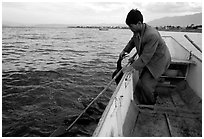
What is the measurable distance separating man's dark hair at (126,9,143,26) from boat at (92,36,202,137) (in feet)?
3.89

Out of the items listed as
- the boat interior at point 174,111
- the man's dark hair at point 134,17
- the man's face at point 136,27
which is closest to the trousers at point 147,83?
the boat interior at point 174,111

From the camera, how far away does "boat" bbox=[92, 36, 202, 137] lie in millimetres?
3083

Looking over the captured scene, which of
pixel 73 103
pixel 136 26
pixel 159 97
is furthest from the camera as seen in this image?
pixel 73 103

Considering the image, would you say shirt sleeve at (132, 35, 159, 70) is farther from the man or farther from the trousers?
the trousers

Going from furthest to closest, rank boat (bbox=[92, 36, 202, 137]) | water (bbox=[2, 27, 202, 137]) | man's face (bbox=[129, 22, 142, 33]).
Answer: water (bbox=[2, 27, 202, 137]) < man's face (bbox=[129, 22, 142, 33]) < boat (bbox=[92, 36, 202, 137])

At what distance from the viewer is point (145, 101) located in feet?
15.0

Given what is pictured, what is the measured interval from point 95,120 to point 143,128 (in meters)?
2.32

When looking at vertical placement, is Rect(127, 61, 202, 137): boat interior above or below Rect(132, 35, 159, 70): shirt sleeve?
below

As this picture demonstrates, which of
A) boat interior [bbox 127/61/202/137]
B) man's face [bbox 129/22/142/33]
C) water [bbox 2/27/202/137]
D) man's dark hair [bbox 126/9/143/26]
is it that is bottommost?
water [bbox 2/27/202/137]

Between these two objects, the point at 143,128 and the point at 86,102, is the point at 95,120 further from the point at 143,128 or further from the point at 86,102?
the point at 143,128

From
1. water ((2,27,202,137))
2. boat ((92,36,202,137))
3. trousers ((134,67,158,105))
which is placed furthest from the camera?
water ((2,27,202,137))

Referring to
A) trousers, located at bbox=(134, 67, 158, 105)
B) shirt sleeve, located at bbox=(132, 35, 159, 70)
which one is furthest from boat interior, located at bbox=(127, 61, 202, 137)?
shirt sleeve, located at bbox=(132, 35, 159, 70)

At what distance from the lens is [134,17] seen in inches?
140

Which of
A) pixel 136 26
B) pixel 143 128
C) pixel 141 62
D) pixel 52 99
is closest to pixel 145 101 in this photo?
pixel 143 128
